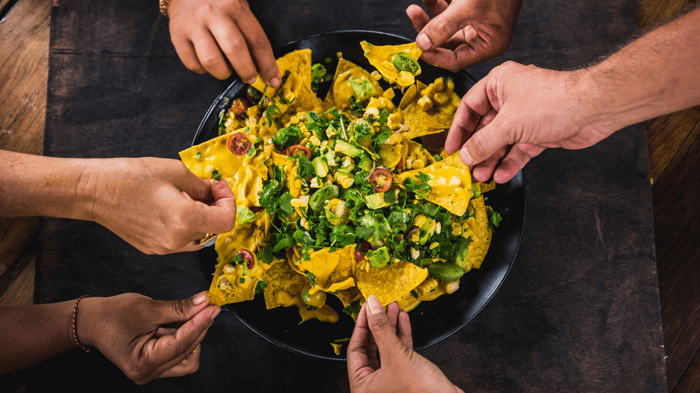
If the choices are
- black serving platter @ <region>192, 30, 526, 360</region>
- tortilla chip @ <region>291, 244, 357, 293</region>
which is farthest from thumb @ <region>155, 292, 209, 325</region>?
tortilla chip @ <region>291, 244, 357, 293</region>

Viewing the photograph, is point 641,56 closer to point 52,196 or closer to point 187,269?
point 52,196

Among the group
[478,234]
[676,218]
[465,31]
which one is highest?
[465,31]

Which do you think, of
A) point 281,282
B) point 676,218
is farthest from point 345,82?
point 676,218

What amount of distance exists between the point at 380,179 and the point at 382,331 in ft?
2.19

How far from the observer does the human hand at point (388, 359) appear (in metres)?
1.65

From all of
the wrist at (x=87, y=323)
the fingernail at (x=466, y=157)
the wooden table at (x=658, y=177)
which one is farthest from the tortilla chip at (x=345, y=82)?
the wooden table at (x=658, y=177)

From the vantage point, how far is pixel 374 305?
1.74 meters

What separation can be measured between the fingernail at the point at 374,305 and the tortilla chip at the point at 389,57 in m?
1.03

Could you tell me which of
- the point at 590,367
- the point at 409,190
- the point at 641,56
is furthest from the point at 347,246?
the point at 590,367

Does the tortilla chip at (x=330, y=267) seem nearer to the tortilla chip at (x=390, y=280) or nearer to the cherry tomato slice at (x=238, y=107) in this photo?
the tortilla chip at (x=390, y=280)

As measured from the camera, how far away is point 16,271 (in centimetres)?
229

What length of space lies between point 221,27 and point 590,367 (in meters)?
2.72

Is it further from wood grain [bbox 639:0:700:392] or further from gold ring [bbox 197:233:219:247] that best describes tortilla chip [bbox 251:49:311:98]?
wood grain [bbox 639:0:700:392]

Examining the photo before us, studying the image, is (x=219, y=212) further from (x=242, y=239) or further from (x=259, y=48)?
(x=259, y=48)
